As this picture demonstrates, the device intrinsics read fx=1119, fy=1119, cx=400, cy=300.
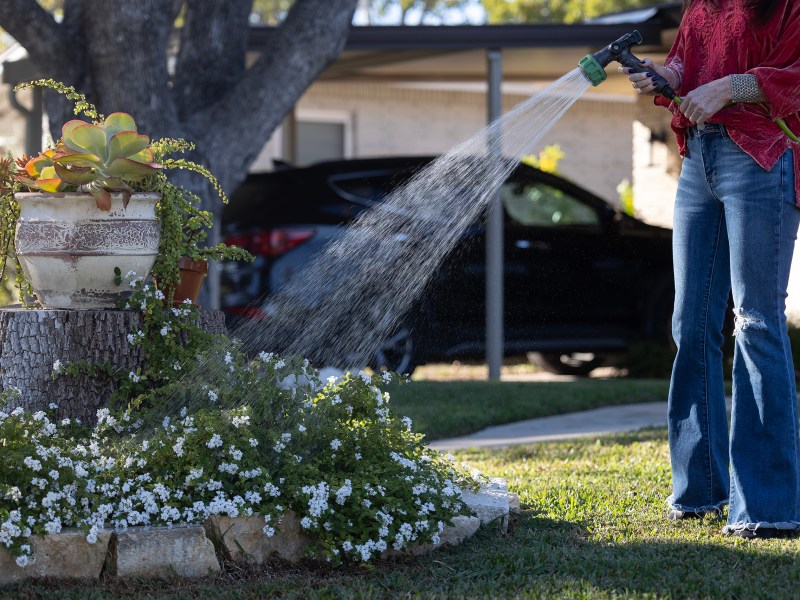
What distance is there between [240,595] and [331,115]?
14114mm

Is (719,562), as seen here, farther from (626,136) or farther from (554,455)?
(626,136)

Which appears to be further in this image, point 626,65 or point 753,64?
point 626,65

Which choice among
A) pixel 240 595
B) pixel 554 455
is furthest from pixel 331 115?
pixel 240 595

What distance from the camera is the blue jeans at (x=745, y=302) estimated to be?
351cm

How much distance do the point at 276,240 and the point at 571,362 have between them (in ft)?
12.8

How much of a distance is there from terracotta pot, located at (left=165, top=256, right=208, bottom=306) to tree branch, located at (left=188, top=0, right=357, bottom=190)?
278 centimetres

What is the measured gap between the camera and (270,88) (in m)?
7.05

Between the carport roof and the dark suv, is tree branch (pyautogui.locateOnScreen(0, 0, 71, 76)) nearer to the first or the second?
the dark suv

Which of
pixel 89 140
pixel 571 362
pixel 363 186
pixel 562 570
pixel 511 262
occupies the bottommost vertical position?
pixel 571 362

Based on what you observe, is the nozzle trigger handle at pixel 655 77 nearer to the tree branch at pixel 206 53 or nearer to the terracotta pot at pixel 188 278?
the terracotta pot at pixel 188 278

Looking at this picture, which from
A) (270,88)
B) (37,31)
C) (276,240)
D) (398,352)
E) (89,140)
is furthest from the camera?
(398,352)

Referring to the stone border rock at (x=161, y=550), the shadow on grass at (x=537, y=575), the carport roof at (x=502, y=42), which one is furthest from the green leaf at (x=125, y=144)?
the carport roof at (x=502, y=42)

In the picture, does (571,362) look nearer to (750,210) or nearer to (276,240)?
(276,240)

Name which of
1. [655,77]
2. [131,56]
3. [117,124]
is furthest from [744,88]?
[131,56]
